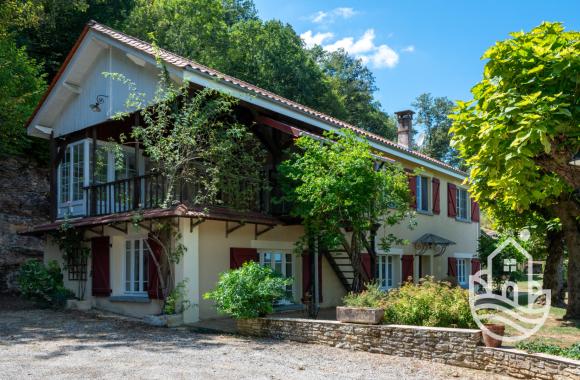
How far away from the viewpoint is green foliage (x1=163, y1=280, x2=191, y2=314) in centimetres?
1177

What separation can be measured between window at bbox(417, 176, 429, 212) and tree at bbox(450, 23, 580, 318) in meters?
11.2

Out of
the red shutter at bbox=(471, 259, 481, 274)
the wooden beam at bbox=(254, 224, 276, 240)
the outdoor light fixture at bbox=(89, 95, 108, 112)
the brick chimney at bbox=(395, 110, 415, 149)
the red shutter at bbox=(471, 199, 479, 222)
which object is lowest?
the red shutter at bbox=(471, 259, 481, 274)

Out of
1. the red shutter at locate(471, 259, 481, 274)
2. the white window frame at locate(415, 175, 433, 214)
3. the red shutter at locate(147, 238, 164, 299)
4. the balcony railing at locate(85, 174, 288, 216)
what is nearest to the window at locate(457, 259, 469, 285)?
the red shutter at locate(471, 259, 481, 274)

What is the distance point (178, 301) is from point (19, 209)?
35.5 feet

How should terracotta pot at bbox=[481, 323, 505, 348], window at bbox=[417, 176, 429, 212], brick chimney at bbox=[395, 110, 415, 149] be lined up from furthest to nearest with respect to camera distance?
brick chimney at bbox=[395, 110, 415, 149] < window at bbox=[417, 176, 429, 212] < terracotta pot at bbox=[481, 323, 505, 348]

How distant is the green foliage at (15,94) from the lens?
1855cm

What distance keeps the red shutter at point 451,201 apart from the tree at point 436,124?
3006 centimetres

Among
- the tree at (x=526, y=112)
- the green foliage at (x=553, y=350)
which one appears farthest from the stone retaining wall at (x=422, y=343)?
the tree at (x=526, y=112)

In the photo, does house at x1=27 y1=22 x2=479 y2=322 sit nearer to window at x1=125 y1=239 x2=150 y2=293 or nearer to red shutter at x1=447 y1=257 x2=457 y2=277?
window at x1=125 y1=239 x2=150 y2=293

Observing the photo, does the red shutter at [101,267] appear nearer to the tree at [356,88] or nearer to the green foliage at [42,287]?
the green foliage at [42,287]

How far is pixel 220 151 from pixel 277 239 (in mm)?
3298

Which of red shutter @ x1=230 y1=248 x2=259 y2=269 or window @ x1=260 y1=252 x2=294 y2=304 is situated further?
window @ x1=260 y1=252 x2=294 y2=304

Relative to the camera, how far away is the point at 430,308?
9.23 m

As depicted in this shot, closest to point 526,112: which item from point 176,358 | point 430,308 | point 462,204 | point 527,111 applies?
point 527,111
